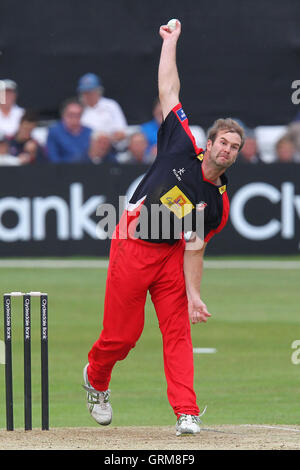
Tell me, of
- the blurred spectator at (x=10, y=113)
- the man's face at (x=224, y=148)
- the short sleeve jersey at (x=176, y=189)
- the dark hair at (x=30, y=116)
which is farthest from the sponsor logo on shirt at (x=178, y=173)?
the blurred spectator at (x=10, y=113)

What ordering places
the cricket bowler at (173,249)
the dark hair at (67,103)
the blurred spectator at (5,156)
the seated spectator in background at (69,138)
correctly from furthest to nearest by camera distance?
the dark hair at (67,103) → the seated spectator in background at (69,138) → the blurred spectator at (5,156) → the cricket bowler at (173,249)

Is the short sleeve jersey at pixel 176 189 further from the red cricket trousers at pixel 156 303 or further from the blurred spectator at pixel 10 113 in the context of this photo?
the blurred spectator at pixel 10 113

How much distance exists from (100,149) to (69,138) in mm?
556

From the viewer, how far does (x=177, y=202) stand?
700 cm

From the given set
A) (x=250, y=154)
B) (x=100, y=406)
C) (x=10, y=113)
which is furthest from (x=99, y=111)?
(x=100, y=406)

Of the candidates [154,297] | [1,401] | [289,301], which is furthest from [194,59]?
[154,297]

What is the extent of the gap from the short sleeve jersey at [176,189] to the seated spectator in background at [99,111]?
1071cm

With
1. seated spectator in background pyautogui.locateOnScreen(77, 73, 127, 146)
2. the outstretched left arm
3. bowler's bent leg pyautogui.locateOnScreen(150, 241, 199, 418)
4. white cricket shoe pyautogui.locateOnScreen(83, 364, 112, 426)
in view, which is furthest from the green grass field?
seated spectator in background pyautogui.locateOnScreen(77, 73, 127, 146)

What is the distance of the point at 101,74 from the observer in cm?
1806

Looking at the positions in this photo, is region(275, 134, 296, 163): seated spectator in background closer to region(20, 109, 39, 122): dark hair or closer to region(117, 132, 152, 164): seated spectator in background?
region(117, 132, 152, 164): seated spectator in background

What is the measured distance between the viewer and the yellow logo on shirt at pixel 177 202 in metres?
6.98

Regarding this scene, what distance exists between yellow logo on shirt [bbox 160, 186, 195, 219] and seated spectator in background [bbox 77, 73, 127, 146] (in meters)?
10.9

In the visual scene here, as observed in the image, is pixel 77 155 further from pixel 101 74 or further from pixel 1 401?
pixel 1 401

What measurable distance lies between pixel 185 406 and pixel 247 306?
6953 mm
